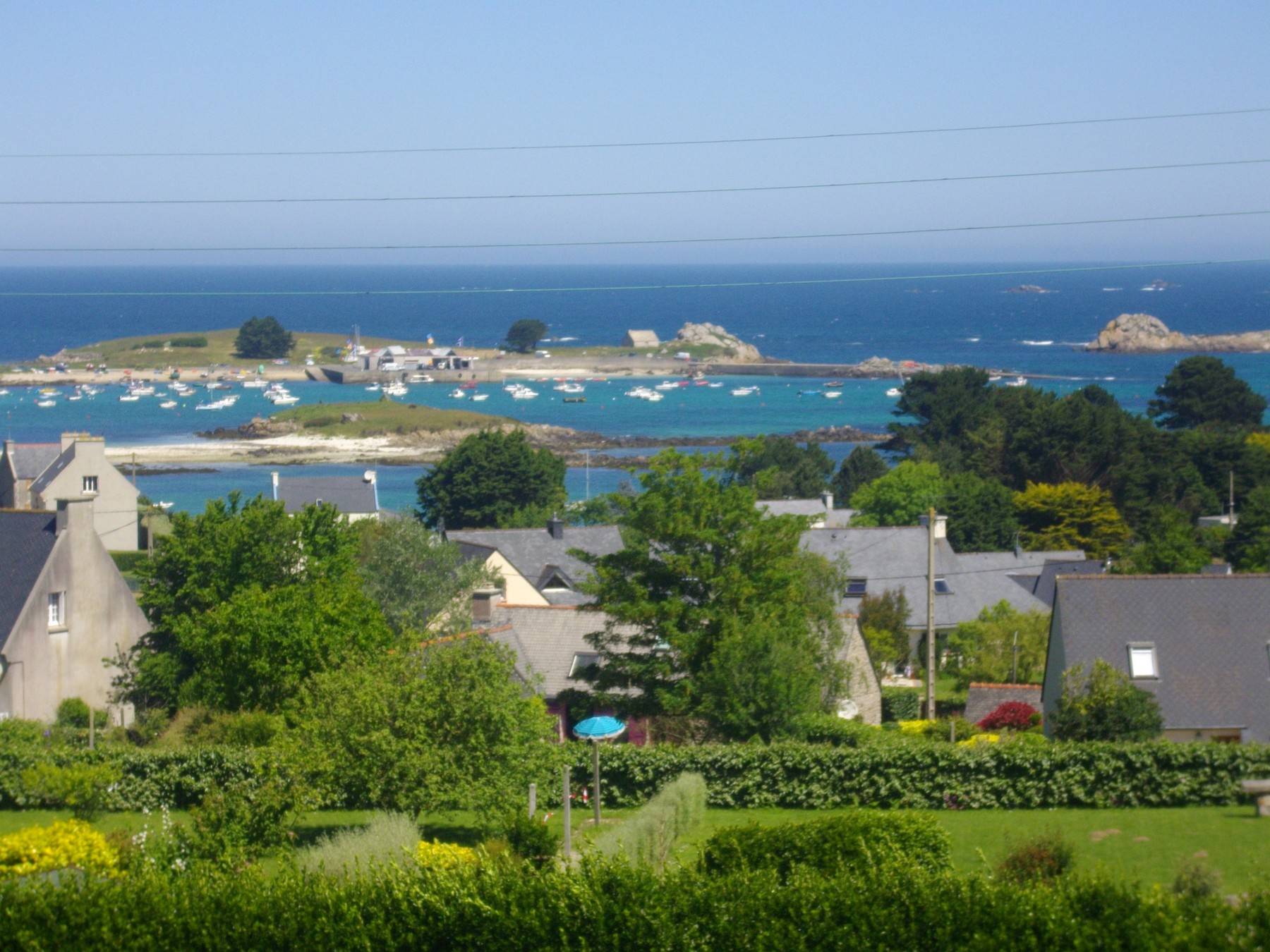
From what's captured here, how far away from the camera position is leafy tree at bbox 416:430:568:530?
71.0 metres

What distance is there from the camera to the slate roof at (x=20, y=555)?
30812 mm

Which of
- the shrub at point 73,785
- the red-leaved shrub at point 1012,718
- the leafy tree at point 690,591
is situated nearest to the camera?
the shrub at point 73,785

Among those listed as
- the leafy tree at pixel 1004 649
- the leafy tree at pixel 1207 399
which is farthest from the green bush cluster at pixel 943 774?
the leafy tree at pixel 1207 399

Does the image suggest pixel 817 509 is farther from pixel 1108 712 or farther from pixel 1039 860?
pixel 1039 860

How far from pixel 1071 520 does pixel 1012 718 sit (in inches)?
1579

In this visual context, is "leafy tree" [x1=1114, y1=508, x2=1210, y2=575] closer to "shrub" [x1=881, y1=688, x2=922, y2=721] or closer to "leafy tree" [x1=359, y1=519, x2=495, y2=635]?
"shrub" [x1=881, y1=688, x2=922, y2=721]

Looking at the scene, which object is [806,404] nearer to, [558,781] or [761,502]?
[761,502]

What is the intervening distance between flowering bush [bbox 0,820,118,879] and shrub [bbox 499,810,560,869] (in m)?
5.16

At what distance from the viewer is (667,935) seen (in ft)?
40.1

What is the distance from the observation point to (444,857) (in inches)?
616

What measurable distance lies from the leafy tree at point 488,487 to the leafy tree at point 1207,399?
49.3m

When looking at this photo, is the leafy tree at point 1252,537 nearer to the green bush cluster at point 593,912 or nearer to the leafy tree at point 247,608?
the leafy tree at point 247,608

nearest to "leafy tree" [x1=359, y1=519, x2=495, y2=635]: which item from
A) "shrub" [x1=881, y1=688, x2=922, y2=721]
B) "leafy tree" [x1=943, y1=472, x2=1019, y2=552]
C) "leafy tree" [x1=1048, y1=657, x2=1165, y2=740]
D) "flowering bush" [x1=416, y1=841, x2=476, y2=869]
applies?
"shrub" [x1=881, y1=688, x2=922, y2=721]

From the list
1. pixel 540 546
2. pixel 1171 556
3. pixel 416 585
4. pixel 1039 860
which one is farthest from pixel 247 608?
pixel 1171 556
